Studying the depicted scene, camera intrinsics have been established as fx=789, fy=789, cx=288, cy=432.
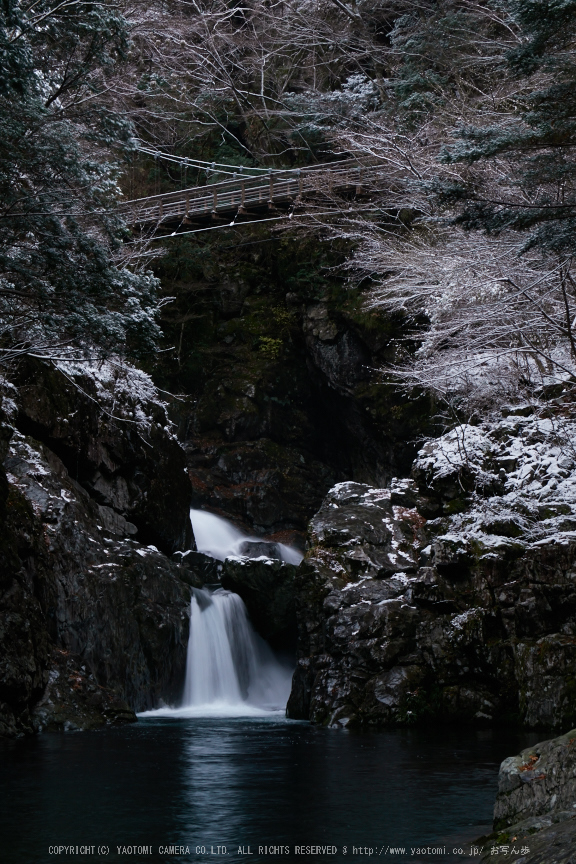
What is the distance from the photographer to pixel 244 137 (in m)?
25.9

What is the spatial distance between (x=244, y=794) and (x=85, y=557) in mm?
7234

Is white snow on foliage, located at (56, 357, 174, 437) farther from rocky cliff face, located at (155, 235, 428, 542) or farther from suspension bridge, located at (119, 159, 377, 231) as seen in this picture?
rocky cliff face, located at (155, 235, 428, 542)

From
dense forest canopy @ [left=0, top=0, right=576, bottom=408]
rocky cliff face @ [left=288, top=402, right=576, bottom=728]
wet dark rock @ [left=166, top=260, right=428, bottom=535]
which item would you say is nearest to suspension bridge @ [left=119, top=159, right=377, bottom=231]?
dense forest canopy @ [left=0, top=0, right=576, bottom=408]

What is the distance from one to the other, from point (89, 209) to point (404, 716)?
814cm

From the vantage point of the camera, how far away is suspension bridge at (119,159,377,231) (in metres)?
17.2

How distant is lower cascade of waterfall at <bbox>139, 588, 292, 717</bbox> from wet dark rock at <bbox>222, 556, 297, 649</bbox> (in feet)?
0.69

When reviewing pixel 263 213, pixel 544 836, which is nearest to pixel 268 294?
pixel 263 213

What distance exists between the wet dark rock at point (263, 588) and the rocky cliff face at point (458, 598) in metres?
3.41

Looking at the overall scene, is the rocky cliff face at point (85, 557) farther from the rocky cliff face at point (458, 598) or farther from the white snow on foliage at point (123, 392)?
the rocky cliff face at point (458, 598)

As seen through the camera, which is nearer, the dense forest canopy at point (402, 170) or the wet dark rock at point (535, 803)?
the wet dark rock at point (535, 803)

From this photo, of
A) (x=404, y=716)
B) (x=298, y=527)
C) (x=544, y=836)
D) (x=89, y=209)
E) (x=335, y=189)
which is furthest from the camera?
(x=298, y=527)

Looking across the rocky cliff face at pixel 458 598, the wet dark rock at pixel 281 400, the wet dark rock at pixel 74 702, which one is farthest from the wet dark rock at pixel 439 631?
the wet dark rock at pixel 281 400

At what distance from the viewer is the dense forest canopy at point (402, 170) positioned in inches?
259

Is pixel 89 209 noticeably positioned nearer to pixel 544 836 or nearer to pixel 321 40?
pixel 544 836
